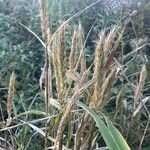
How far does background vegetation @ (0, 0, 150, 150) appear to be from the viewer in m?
Result: 1.00

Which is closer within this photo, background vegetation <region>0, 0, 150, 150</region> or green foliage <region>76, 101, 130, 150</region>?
green foliage <region>76, 101, 130, 150</region>

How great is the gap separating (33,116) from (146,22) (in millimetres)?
1476

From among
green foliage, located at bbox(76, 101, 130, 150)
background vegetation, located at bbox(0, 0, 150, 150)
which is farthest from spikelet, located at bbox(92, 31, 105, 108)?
green foliage, located at bbox(76, 101, 130, 150)

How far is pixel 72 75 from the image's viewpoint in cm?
109

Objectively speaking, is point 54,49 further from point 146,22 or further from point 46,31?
point 146,22

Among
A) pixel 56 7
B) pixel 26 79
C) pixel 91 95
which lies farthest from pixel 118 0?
pixel 91 95

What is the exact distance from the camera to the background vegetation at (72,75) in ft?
3.29

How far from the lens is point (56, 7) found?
11.4ft

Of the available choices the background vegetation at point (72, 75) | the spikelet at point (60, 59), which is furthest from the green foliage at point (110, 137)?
the spikelet at point (60, 59)

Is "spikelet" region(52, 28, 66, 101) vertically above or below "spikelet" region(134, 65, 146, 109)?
above

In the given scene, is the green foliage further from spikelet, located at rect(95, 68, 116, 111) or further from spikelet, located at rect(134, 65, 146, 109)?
spikelet, located at rect(134, 65, 146, 109)

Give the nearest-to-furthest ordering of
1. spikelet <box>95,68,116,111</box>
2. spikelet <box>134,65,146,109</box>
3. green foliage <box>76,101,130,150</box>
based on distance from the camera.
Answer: green foliage <box>76,101,130,150</box>, spikelet <box>95,68,116,111</box>, spikelet <box>134,65,146,109</box>

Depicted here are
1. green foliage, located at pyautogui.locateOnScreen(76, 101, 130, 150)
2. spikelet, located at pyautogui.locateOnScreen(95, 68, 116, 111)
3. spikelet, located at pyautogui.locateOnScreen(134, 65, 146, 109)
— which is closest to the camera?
green foliage, located at pyautogui.locateOnScreen(76, 101, 130, 150)

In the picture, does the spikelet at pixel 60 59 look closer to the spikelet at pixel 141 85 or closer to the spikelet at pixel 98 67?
the spikelet at pixel 98 67
